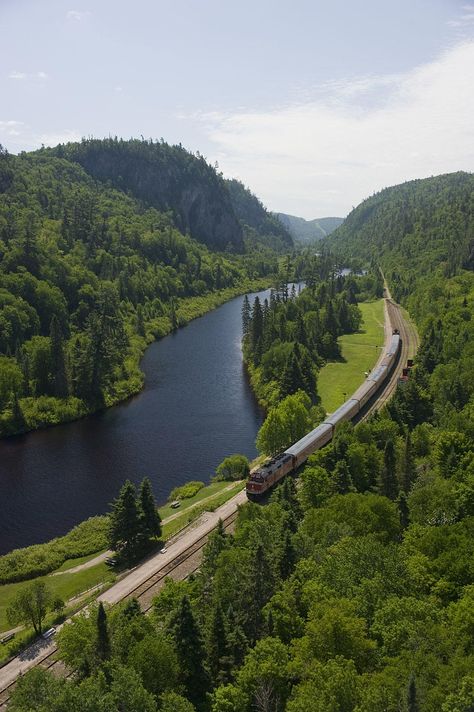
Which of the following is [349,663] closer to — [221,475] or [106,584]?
[106,584]

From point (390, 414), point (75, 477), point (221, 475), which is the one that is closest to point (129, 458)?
point (75, 477)

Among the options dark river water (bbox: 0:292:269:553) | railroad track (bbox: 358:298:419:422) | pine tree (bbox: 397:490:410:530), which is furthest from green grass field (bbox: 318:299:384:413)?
pine tree (bbox: 397:490:410:530)

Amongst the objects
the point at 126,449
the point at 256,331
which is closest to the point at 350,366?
the point at 256,331

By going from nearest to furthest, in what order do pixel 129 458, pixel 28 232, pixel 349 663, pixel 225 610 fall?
1. pixel 349 663
2. pixel 225 610
3. pixel 129 458
4. pixel 28 232

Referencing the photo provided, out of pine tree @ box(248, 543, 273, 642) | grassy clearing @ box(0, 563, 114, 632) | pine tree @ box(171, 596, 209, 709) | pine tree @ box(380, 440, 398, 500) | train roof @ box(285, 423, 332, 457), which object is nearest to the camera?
pine tree @ box(171, 596, 209, 709)

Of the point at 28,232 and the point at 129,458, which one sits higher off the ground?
the point at 28,232

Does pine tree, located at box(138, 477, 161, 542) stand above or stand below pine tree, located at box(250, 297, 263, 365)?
below

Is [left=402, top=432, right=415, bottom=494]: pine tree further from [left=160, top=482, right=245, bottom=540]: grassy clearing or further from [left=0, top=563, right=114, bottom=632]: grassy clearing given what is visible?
[left=0, top=563, right=114, bottom=632]: grassy clearing
